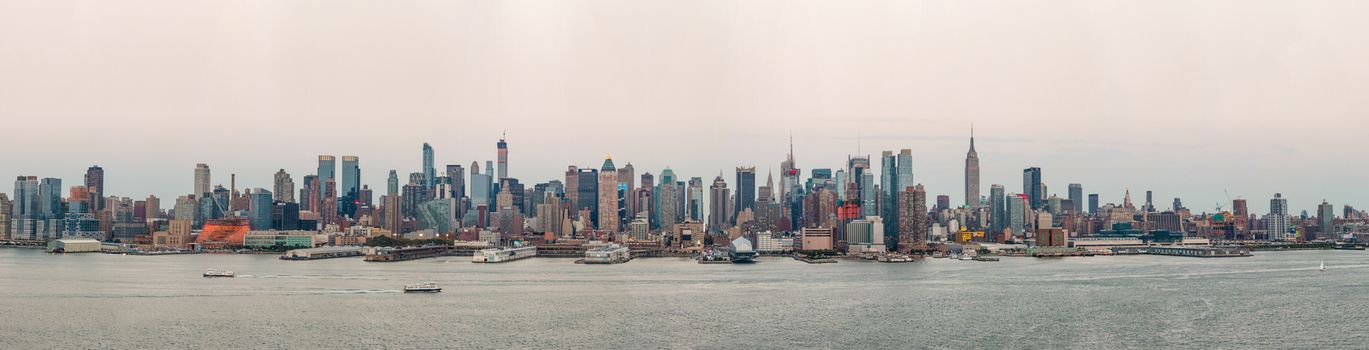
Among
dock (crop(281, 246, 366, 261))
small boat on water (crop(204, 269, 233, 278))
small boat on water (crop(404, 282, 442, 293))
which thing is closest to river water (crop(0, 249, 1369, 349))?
small boat on water (crop(404, 282, 442, 293))

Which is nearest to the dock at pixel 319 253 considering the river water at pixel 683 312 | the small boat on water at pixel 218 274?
the small boat on water at pixel 218 274

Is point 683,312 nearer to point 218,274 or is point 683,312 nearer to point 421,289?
point 421,289

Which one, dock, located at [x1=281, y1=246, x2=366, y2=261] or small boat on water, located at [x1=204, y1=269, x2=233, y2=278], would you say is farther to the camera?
dock, located at [x1=281, y1=246, x2=366, y2=261]

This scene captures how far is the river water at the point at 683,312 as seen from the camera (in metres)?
55.9

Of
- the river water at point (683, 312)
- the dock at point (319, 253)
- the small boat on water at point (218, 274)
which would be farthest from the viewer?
the dock at point (319, 253)

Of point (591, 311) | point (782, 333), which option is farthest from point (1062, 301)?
point (591, 311)

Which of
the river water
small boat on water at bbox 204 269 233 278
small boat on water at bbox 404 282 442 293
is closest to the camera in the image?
the river water

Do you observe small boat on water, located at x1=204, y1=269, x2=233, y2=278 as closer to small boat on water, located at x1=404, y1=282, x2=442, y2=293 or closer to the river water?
the river water

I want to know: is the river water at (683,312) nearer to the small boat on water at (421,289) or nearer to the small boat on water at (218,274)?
the small boat on water at (421,289)

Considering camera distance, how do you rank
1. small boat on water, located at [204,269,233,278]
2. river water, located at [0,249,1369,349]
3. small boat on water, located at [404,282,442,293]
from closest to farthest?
river water, located at [0,249,1369,349], small boat on water, located at [404,282,442,293], small boat on water, located at [204,269,233,278]

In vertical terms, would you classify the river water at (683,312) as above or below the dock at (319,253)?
below

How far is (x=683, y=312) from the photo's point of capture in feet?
228

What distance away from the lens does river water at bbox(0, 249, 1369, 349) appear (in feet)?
183

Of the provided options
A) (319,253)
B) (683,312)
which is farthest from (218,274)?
(319,253)
